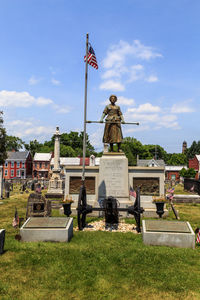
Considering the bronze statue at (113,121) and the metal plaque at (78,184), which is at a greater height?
the bronze statue at (113,121)

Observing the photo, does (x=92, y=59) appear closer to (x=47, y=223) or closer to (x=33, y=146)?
(x=47, y=223)

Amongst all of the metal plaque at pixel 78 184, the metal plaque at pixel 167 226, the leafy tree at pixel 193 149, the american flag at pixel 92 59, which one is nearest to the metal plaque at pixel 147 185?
the metal plaque at pixel 78 184

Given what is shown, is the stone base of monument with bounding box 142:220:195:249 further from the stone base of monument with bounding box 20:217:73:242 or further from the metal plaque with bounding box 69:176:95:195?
the metal plaque with bounding box 69:176:95:195

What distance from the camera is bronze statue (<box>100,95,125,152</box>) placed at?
13023 millimetres

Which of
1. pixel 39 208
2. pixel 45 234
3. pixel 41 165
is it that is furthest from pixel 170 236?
pixel 41 165

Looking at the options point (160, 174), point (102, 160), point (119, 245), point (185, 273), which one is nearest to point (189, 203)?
point (160, 174)

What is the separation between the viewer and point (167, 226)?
718 centimetres

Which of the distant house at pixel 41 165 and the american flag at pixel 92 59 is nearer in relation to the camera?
the american flag at pixel 92 59

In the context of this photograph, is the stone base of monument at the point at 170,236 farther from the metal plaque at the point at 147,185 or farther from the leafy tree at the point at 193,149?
the leafy tree at the point at 193,149

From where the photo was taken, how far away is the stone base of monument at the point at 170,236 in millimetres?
6781

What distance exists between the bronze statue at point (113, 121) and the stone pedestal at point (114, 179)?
1.17m

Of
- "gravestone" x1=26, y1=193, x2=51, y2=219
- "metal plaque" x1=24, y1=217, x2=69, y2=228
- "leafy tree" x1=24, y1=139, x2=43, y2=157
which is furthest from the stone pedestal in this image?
"leafy tree" x1=24, y1=139, x2=43, y2=157

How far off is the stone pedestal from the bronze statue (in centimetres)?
117

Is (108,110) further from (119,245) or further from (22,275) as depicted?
(22,275)
